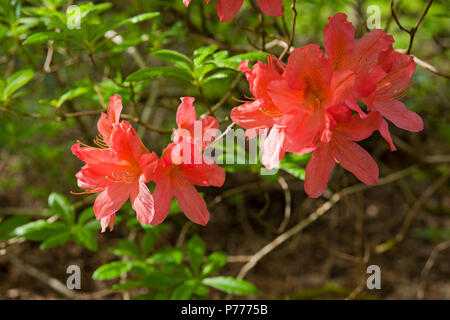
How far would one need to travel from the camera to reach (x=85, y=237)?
66.1 inches

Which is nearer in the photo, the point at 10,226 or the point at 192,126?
the point at 192,126

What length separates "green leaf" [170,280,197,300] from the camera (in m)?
1.48

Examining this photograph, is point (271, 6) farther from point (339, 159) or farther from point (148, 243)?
point (148, 243)

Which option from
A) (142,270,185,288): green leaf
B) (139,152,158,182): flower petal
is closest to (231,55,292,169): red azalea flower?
(139,152,158,182): flower petal

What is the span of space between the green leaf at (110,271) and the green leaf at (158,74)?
82 centimetres

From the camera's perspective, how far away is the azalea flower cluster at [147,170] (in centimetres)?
97

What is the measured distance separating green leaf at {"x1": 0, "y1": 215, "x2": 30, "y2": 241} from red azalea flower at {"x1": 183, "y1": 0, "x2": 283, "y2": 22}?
1.26 meters

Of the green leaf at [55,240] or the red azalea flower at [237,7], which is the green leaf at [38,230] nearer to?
the green leaf at [55,240]

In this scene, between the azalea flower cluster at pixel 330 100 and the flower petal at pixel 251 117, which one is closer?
the azalea flower cluster at pixel 330 100

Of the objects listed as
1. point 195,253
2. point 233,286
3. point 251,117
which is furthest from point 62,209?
point 251,117

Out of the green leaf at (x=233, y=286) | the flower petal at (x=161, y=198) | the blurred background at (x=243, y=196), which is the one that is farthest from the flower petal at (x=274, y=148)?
the blurred background at (x=243, y=196)

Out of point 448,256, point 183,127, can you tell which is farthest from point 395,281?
point 183,127

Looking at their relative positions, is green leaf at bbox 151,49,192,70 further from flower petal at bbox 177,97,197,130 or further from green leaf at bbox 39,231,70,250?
green leaf at bbox 39,231,70,250

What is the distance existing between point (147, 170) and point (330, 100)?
1.46ft
